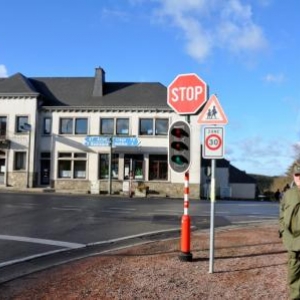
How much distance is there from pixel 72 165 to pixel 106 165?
287cm

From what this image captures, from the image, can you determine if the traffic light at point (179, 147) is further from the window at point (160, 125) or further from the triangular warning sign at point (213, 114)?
the window at point (160, 125)

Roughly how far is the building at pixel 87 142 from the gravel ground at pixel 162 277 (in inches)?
1226

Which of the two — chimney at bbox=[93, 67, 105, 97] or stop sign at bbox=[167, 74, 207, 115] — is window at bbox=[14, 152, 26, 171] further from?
stop sign at bbox=[167, 74, 207, 115]

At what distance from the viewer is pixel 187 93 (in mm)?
9461

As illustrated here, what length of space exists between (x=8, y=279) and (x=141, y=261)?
234cm

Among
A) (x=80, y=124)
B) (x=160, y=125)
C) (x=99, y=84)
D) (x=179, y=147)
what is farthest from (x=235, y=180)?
(x=179, y=147)

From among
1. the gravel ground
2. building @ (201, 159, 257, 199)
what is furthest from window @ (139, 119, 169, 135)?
the gravel ground

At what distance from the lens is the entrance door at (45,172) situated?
143 feet

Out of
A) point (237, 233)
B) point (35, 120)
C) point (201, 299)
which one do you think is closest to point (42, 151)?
point (35, 120)

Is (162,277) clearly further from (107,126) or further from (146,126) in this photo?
(107,126)

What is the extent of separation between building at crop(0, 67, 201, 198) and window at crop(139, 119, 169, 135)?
5 cm

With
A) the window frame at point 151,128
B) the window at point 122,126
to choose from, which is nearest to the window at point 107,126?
the window at point 122,126

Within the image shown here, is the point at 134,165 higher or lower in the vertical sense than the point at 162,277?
higher

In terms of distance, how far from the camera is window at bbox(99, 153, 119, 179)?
42.5m
